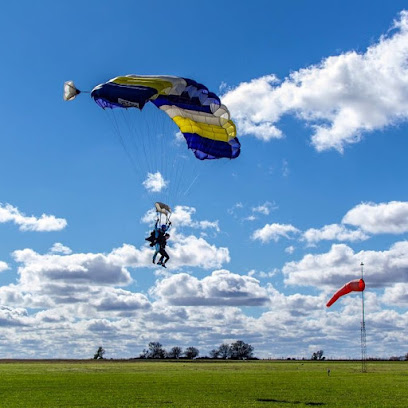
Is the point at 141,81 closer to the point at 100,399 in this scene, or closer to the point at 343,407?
the point at 100,399

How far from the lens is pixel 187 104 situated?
2839 centimetres

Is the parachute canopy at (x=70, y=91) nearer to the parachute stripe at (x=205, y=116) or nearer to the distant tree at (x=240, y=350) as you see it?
the parachute stripe at (x=205, y=116)

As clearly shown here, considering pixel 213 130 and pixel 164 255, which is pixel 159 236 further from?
pixel 213 130

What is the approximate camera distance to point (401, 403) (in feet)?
80.7

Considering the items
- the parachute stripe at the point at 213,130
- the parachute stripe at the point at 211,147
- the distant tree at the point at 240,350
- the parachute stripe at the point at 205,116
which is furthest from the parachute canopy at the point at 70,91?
the distant tree at the point at 240,350

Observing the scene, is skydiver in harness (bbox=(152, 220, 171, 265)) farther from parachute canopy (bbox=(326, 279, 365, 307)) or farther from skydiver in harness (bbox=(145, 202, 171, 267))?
parachute canopy (bbox=(326, 279, 365, 307))

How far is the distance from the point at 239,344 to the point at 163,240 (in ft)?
457

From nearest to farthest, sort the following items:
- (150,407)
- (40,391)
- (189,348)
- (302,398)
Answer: (150,407), (302,398), (40,391), (189,348)

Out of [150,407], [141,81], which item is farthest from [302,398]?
[141,81]

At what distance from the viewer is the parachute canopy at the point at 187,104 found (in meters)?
25.3

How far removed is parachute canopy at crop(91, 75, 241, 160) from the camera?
25281 mm

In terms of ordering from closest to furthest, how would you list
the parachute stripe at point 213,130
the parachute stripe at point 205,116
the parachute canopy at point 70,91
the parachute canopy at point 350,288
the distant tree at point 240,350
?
the parachute canopy at point 70,91
the parachute stripe at point 205,116
the parachute stripe at point 213,130
the parachute canopy at point 350,288
the distant tree at point 240,350

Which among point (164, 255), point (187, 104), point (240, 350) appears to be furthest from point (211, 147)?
point (240, 350)

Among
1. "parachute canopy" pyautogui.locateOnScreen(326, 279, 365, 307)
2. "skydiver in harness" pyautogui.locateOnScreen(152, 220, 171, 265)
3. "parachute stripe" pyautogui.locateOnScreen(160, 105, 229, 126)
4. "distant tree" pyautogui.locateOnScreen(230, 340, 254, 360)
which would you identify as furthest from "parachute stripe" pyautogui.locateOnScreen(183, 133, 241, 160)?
"distant tree" pyautogui.locateOnScreen(230, 340, 254, 360)
